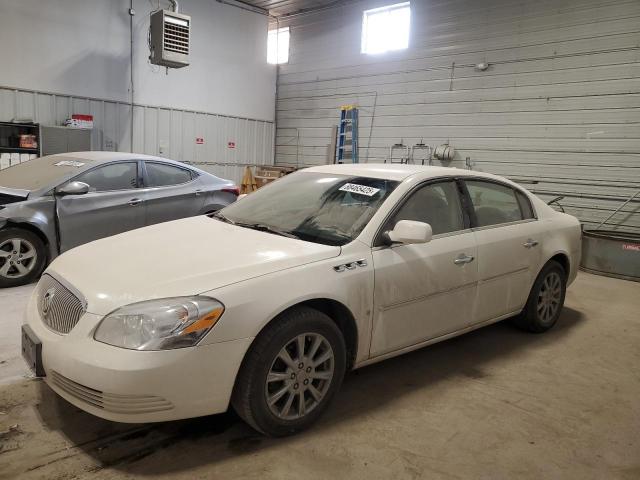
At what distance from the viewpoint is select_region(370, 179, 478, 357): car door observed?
270 centimetres

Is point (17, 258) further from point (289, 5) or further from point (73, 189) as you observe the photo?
point (289, 5)

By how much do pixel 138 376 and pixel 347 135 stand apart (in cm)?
972

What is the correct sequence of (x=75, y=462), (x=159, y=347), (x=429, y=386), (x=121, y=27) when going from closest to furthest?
(x=159, y=347) → (x=75, y=462) → (x=429, y=386) → (x=121, y=27)

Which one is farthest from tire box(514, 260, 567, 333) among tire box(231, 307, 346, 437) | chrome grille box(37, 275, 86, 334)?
chrome grille box(37, 275, 86, 334)

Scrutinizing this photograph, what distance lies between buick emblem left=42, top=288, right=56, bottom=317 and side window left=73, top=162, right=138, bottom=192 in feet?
9.27

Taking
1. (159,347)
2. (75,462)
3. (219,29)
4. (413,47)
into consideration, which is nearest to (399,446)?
(159,347)

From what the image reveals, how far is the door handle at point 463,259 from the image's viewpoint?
3.05 m

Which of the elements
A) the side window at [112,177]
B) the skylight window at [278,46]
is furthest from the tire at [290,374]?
the skylight window at [278,46]

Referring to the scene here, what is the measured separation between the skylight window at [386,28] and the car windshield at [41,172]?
7.28 m

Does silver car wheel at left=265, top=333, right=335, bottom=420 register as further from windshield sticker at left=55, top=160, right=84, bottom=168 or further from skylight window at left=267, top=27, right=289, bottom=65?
skylight window at left=267, top=27, right=289, bottom=65

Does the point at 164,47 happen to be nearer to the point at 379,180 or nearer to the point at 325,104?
the point at 325,104

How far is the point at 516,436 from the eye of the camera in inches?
99.2

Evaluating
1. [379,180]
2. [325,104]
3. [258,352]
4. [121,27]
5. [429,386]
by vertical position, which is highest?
[121,27]

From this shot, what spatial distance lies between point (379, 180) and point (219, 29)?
9691 millimetres
